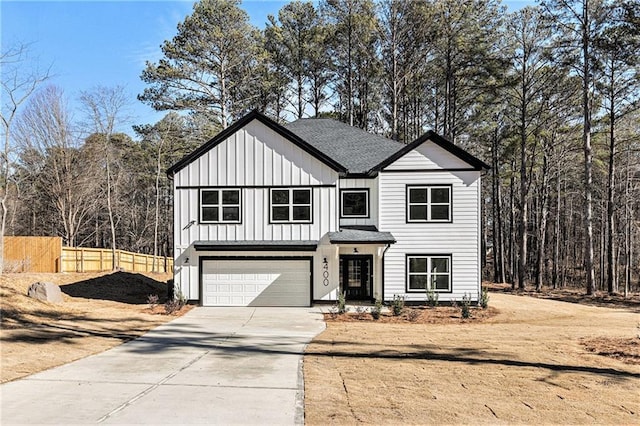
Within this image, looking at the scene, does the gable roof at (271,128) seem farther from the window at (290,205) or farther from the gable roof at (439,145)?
the gable roof at (439,145)

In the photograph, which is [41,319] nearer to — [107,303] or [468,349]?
[107,303]

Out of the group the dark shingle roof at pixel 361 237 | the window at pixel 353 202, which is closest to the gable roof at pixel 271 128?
the window at pixel 353 202

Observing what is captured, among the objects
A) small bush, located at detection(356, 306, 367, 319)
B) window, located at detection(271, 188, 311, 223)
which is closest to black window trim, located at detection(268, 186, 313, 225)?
window, located at detection(271, 188, 311, 223)

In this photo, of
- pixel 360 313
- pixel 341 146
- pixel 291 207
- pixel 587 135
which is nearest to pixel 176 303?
pixel 291 207

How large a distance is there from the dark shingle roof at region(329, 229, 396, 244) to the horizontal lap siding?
663 millimetres

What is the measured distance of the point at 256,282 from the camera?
17.9 meters

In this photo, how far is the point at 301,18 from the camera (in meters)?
31.9

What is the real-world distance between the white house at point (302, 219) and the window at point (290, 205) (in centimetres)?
4

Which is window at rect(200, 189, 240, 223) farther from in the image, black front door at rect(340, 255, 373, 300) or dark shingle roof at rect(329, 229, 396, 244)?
black front door at rect(340, 255, 373, 300)

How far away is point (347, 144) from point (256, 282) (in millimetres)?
7752

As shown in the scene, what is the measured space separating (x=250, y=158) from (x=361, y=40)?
16.7 m

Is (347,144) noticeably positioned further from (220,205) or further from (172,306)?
(172,306)

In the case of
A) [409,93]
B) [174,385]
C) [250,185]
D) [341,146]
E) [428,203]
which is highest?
[409,93]

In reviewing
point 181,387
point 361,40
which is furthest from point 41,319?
point 361,40
